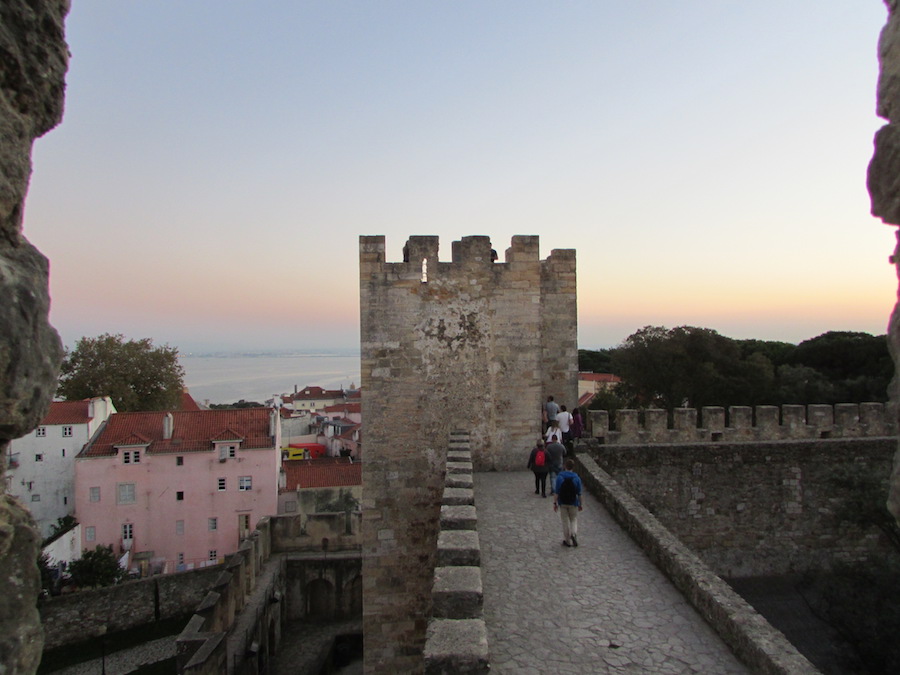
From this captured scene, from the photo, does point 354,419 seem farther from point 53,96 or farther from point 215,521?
point 53,96

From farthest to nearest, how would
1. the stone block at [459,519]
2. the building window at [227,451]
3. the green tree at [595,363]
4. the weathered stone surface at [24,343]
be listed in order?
the green tree at [595,363], the building window at [227,451], the stone block at [459,519], the weathered stone surface at [24,343]

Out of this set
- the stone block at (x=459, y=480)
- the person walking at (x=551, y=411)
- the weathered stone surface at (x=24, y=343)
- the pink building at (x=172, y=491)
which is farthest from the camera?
the pink building at (x=172, y=491)

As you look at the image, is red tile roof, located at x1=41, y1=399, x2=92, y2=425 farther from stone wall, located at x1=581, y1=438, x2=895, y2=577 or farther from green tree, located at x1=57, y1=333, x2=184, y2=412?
stone wall, located at x1=581, y1=438, x2=895, y2=577

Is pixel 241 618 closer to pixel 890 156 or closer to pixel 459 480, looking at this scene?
pixel 459 480

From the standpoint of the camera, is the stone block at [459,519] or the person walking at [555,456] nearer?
the stone block at [459,519]

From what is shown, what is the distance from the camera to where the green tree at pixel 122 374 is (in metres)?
36.7

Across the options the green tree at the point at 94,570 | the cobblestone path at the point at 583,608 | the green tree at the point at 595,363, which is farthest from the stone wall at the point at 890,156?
the green tree at the point at 595,363

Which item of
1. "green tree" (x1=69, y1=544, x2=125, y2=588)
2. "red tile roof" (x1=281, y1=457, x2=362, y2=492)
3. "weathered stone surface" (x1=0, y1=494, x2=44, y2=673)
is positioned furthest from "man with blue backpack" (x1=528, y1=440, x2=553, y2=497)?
"red tile roof" (x1=281, y1=457, x2=362, y2=492)

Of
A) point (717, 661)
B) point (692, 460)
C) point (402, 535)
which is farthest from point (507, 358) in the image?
point (717, 661)

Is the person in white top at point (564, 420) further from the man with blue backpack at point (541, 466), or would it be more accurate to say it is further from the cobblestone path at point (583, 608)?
the cobblestone path at point (583, 608)

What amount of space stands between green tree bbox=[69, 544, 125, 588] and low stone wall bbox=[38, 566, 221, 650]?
11.2ft

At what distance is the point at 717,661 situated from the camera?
185 inches

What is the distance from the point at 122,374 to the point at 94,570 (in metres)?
16.7

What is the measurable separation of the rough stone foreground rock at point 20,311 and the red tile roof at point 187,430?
29.3m
